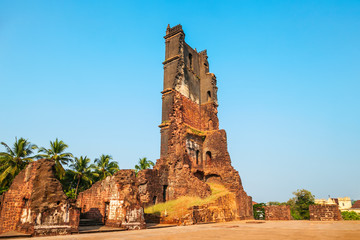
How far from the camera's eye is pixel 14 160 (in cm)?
2356

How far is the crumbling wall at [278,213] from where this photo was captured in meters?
17.7

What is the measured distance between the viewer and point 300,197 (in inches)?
1431

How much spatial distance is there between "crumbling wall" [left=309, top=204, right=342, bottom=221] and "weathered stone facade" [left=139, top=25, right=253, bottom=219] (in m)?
4.96

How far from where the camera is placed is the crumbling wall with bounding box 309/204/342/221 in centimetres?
1559

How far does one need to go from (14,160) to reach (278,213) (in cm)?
2373

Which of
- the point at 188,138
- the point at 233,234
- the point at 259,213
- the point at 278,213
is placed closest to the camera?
the point at 233,234

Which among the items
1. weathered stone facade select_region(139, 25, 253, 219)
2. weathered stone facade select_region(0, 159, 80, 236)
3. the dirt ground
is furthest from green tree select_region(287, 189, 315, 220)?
weathered stone facade select_region(0, 159, 80, 236)

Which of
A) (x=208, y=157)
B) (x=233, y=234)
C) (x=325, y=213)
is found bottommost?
(x=325, y=213)

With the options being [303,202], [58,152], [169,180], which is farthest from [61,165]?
[303,202]

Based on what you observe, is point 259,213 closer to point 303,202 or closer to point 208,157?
point 208,157

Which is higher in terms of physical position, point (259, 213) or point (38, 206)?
point (38, 206)

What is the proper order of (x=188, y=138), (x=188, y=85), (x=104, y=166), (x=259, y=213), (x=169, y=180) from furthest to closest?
(x=104, y=166)
(x=259, y=213)
(x=188, y=85)
(x=188, y=138)
(x=169, y=180)

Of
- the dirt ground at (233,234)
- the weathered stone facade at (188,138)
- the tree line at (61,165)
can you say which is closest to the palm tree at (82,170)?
the tree line at (61,165)

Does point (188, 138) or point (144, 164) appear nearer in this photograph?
Result: point (188, 138)
